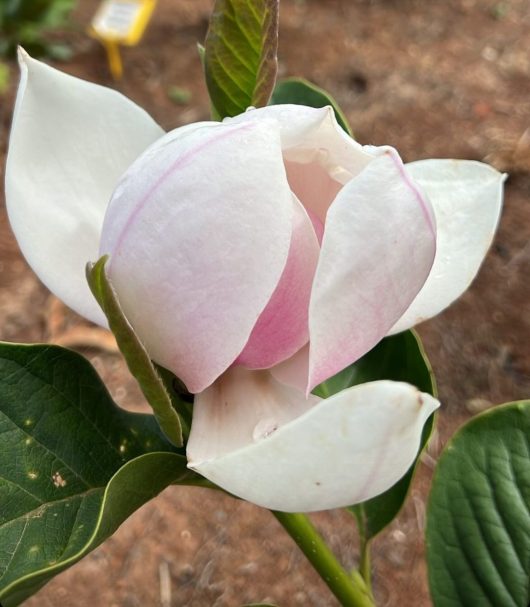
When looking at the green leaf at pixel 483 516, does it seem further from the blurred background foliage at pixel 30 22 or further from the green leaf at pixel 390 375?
the blurred background foliage at pixel 30 22

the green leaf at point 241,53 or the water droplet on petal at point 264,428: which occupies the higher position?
the green leaf at point 241,53

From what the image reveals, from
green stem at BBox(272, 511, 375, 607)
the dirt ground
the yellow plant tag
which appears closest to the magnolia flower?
green stem at BBox(272, 511, 375, 607)

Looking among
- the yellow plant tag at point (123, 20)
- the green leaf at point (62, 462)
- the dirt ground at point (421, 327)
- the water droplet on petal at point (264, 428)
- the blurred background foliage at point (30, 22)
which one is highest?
the water droplet on petal at point (264, 428)

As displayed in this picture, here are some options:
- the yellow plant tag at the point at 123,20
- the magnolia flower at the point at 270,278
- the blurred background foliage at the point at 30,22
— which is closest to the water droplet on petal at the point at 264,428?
the magnolia flower at the point at 270,278

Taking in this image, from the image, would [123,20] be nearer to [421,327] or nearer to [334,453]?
[421,327]

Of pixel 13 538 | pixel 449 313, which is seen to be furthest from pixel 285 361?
pixel 449 313

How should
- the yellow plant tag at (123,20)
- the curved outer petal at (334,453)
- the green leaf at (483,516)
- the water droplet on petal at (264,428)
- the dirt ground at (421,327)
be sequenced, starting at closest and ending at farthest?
the curved outer petal at (334,453), the water droplet on petal at (264,428), the green leaf at (483,516), the dirt ground at (421,327), the yellow plant tag at (123,20)
